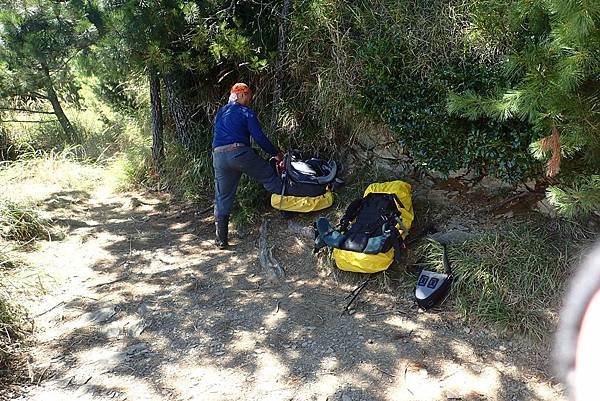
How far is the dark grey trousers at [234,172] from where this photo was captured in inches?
203

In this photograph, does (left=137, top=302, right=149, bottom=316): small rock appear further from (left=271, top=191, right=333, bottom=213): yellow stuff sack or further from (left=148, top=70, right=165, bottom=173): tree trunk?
(left=148, top=70, right=165, bottom=173): tree trunk

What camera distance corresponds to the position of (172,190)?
7.38 metres

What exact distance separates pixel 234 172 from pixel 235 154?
0.29 m

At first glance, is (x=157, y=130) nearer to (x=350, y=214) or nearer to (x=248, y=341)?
(x=350, y=214)

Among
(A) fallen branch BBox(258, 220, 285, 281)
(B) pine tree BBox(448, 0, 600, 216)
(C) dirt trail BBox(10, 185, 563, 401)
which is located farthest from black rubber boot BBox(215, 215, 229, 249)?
(B) pine tree BBox(448, 0, 600, 216)

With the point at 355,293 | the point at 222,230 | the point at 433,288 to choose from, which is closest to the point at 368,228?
the point at 355,293

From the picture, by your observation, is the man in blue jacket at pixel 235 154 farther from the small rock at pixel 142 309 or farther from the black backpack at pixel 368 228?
the small rock at pixel 142 309

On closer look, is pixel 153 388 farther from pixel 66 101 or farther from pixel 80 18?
pixel 66 101

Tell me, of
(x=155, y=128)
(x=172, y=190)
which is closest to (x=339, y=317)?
(x=172, y=190)

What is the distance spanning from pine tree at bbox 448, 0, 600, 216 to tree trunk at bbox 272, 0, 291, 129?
3.03 m

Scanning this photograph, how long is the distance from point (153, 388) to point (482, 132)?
314 cm

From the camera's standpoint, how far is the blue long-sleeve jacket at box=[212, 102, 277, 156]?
5074 mm

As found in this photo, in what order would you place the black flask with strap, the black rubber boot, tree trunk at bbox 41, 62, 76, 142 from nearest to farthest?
1. the black flask with strap
2. the black rubber boot
3. tree trunk at bbox 41, 62, 76, 142

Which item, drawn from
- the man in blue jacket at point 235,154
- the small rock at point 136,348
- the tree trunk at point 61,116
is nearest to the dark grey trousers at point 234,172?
the man in blue jacket at point 235,154
